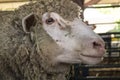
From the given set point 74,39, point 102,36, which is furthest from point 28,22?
point 102,36

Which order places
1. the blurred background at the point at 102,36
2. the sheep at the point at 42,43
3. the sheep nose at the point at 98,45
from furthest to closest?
the blurred background at the point at 102,36 < the sheep at the point at 42,43 < the sheep nose at the point at 98,45

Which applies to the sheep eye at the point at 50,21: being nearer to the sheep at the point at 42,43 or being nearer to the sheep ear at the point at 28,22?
the sheep at the point at 42,43

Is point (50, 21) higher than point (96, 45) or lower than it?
higher

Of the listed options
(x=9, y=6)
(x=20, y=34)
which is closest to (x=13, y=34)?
(x=20, y=34)

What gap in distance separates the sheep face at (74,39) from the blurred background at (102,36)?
485 mm

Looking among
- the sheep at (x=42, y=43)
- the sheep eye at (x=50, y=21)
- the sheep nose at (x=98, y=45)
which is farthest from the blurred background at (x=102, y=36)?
the sheep nose at (x=98, y=45)

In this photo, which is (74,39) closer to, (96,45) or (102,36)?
(96,45)

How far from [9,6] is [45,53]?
6.08 metres

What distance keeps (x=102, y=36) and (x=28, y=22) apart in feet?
15.3

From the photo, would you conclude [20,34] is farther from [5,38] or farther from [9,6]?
[9,6]

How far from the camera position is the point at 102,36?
24.5 ft

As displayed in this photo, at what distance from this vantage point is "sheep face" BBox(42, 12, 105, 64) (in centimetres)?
274

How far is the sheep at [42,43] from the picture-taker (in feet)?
9.33

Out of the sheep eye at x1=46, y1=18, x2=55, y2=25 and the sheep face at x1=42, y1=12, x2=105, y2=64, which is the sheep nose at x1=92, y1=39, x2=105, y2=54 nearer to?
the sheep face at x1=42, y1=12, x2=105, y2=64
